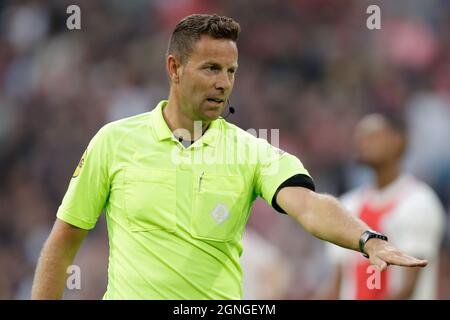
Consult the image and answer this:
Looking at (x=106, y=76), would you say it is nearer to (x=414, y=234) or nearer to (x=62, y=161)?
(x=62, y=161)

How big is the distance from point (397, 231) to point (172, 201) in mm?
3360

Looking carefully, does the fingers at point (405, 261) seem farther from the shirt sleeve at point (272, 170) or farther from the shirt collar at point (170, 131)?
the shirt collar at point (170, 131)

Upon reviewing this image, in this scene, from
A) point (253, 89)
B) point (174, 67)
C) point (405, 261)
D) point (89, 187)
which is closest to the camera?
point (405, 261)

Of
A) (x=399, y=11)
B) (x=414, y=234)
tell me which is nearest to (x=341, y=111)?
(x=399, y=11)

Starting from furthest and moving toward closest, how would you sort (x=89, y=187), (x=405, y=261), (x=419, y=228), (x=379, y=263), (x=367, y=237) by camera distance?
(x=419, y=228) < (x=89, y=187) < (x=367, y=237) < (x=379, y=263) < (x=405, y=261)

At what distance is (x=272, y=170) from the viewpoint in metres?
4.75

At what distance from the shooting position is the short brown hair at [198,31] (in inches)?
190

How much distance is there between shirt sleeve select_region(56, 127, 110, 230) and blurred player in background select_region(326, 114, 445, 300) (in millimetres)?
3194

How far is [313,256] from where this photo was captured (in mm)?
10367

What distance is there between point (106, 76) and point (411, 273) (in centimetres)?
536

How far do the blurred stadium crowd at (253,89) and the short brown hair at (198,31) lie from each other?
5.27m

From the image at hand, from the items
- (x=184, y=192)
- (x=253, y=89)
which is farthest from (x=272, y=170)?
(x=253, y=89)

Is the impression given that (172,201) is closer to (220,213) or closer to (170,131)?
(220,213)

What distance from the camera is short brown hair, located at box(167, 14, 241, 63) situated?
483cm
